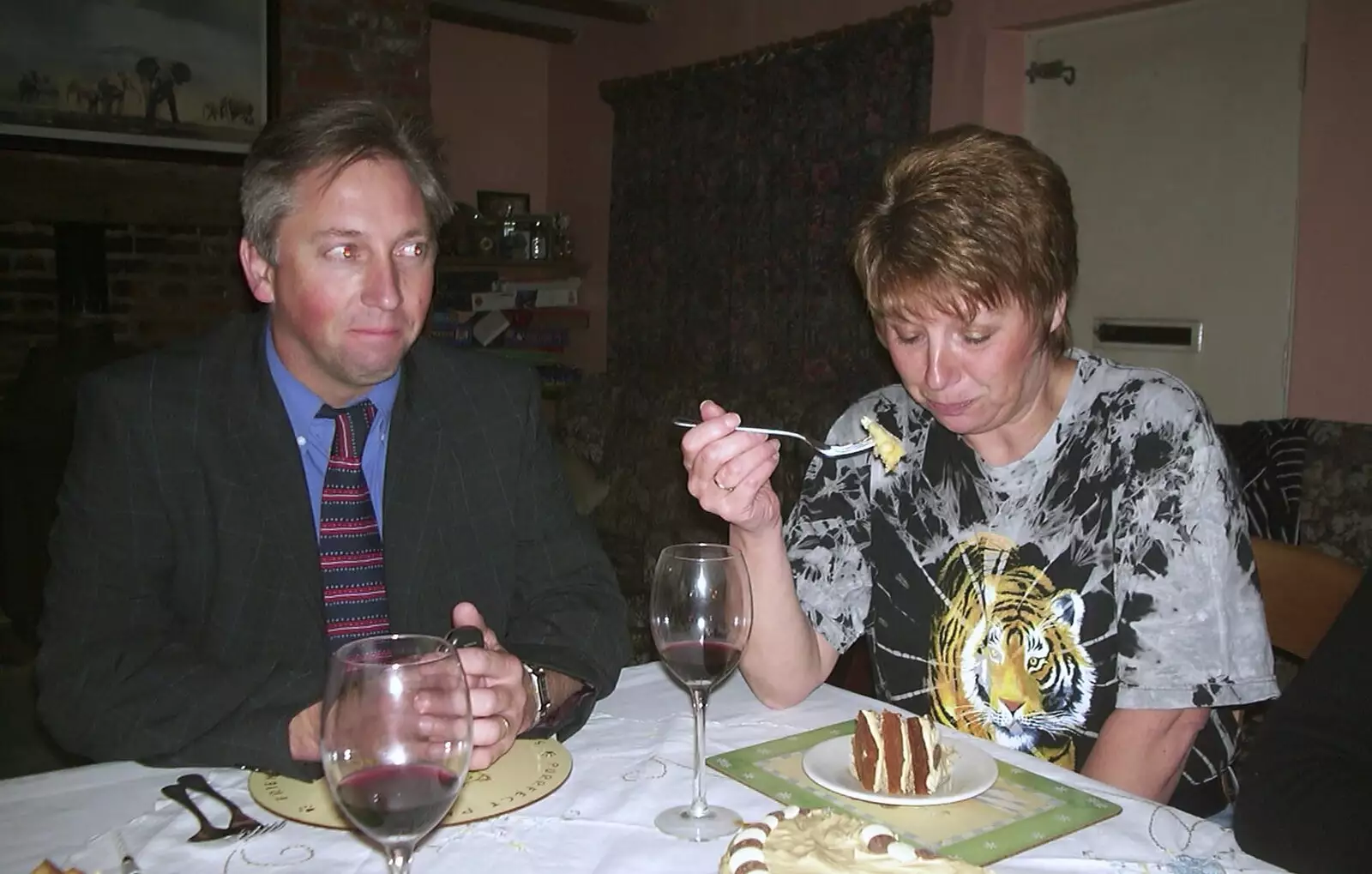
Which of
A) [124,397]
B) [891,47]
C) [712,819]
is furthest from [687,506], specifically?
[712,819]

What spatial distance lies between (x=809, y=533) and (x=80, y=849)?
3.23 ft

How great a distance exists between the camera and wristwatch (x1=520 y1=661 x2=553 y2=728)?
49.7 inches

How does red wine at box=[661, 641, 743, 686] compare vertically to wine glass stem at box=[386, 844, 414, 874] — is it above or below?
above

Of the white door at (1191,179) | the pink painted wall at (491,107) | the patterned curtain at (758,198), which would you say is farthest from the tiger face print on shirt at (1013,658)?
the pink painted wall at (491,107)

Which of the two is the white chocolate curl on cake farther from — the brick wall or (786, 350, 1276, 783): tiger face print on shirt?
the brick wall

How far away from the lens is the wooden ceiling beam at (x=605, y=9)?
5469 millimetres

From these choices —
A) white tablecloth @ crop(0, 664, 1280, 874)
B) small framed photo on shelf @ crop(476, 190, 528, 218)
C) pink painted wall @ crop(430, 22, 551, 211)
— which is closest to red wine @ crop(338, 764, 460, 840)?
white tablecloth @ crop(0, 664, 1280, 874)

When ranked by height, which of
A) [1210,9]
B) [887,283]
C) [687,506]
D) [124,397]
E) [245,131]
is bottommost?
[687,506]

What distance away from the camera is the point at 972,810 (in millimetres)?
1016

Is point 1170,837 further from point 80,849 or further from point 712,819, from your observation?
point 80,849

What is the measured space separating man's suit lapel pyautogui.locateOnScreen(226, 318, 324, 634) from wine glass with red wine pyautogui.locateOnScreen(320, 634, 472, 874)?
2.18ft

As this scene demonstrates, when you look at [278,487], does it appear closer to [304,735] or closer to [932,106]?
[304,735]

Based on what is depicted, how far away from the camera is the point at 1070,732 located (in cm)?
142

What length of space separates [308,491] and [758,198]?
3952 millimetres
